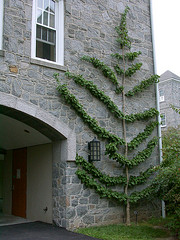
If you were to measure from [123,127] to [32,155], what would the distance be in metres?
2.60

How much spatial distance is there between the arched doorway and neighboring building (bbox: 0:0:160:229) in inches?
0.9

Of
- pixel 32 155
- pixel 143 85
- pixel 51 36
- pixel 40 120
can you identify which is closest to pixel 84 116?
pixel 40 120

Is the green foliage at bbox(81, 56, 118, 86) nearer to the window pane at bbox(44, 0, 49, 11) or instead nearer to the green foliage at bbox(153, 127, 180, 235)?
the window pane at bbox(44, 0, 49, 11)

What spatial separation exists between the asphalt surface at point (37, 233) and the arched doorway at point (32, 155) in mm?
359

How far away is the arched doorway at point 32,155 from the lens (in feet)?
20.5

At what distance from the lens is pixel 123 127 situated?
7.67m

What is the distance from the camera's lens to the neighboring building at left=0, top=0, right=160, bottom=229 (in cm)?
614

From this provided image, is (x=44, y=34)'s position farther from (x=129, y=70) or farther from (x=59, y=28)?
(x=129, y=70)

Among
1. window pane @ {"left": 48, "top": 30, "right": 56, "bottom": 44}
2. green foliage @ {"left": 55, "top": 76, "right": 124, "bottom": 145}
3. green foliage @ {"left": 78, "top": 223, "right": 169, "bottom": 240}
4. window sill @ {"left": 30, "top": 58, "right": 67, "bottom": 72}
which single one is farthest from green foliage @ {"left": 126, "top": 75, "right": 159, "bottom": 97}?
green foliage @ {"left": 78, "top": 223, "right": 169, "bottom": 240}

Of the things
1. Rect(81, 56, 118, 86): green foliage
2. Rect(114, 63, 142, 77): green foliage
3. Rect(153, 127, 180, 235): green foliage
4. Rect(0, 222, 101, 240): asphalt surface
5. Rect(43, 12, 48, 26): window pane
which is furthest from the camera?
Rect(114, 63, 142, 77): green foliage

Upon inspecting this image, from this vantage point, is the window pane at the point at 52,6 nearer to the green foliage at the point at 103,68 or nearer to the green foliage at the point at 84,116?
the green foliage at the point at 103,68

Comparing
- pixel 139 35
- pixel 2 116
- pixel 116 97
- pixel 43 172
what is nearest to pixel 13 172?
pixel 43 172

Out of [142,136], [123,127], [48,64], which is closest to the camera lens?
[48,64]

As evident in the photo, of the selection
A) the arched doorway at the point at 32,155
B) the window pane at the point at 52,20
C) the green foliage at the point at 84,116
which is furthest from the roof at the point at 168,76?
the window pane at the point at 52,20
